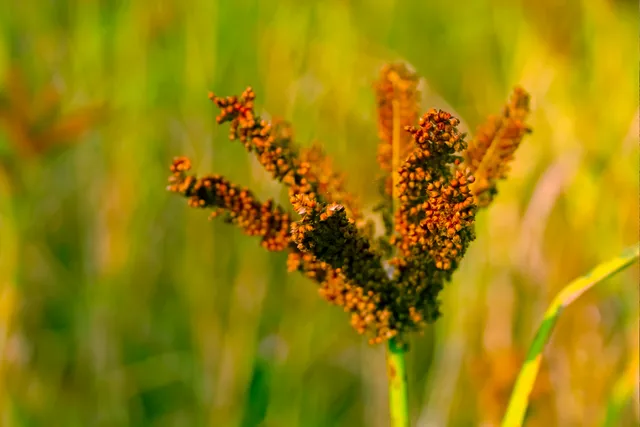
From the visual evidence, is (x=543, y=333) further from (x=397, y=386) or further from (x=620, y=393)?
(x=620, y=393)

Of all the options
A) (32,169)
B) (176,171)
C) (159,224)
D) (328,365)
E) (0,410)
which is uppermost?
(32,169)

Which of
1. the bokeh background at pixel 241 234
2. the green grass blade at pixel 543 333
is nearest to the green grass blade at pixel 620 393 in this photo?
the green grass blade at pixel 543 333

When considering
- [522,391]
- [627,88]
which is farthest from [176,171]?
[627,88]

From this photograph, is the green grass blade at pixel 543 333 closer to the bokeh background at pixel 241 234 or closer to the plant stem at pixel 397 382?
the plant stem at pixel 397 382

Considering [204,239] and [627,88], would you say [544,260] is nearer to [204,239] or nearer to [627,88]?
[627,88]

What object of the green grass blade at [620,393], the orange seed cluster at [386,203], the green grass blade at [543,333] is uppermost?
the orange seed cluster at [386,203]

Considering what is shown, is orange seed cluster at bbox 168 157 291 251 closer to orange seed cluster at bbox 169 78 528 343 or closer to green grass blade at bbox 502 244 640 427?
orange seed cluster at bbox 169 78 528 343
